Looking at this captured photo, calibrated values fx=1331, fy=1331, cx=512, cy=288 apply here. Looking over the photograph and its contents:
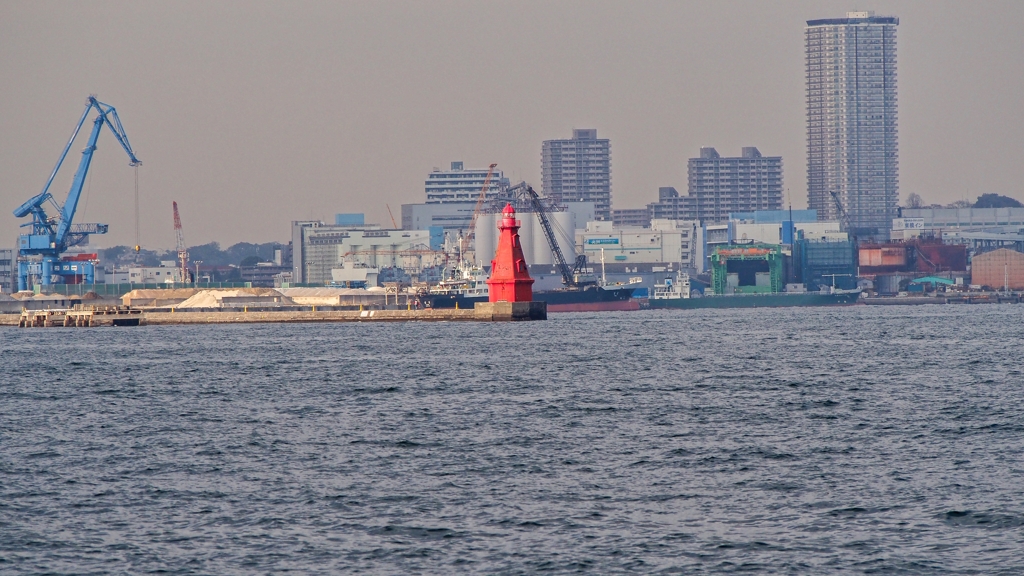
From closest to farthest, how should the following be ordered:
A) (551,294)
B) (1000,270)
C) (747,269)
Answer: (551,294), (747,269), (1000,270)

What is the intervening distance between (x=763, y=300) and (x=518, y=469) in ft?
513

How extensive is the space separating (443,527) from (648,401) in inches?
652

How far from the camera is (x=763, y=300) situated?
176m

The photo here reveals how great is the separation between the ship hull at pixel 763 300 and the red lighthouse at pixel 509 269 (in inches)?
3456

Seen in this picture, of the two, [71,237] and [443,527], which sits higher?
[71,237]

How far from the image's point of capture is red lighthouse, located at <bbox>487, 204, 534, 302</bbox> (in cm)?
8419

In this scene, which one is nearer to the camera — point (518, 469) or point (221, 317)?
point (518, 469)

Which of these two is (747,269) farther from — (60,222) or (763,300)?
(60,222)

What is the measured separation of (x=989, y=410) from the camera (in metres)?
31.3

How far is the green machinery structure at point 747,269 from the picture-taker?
602 feet

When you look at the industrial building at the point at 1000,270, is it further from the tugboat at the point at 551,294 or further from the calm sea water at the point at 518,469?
the calm sea water at the point at 518,469

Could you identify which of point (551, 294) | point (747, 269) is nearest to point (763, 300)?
point (747, 269)

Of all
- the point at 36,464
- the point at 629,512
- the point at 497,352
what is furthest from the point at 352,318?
the point at 629,512

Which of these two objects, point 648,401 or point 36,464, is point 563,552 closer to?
point 36,464
